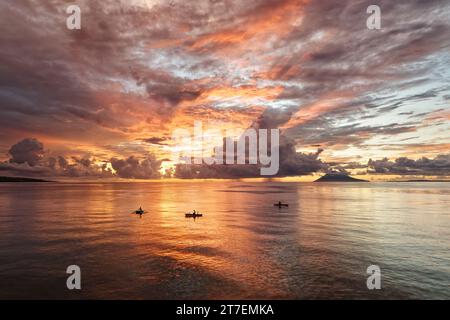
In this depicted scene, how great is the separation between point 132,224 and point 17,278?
1949 inches

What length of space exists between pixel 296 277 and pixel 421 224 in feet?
229

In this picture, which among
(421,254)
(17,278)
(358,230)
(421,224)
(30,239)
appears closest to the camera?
(17,278)

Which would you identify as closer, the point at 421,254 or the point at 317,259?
the point at 317,259

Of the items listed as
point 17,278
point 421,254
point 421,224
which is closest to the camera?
point 17,278

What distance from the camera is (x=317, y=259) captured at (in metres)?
51.8
